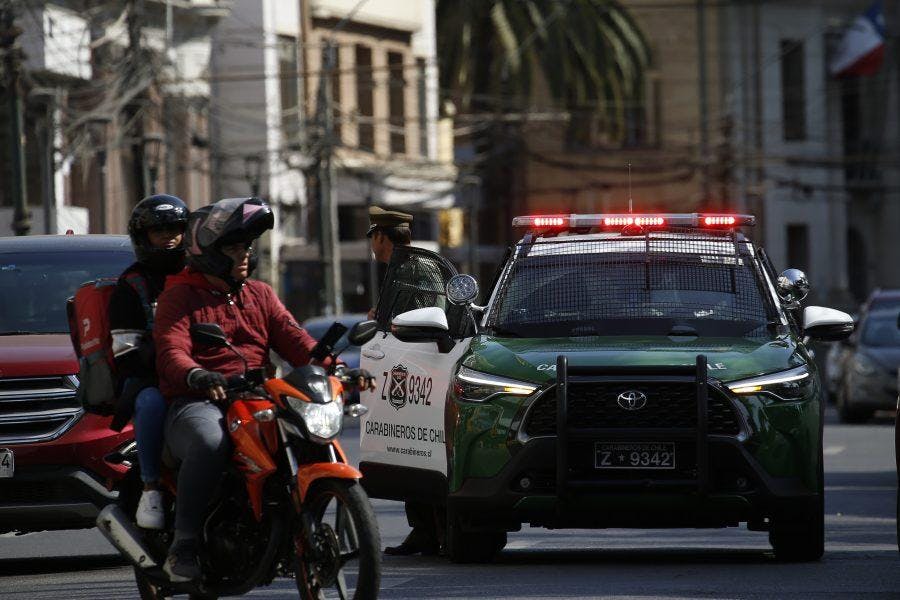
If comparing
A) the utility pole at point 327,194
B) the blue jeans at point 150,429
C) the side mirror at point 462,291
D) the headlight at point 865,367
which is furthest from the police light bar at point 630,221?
the utility pole at point 327,194

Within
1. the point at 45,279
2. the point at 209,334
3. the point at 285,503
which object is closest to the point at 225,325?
the point at 209,334

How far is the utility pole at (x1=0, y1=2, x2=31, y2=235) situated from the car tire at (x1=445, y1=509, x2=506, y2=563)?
15560 mm

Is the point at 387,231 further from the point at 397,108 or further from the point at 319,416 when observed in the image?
the point at 397,108

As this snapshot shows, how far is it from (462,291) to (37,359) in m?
2.25

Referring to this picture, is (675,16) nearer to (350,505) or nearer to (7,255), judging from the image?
(7,255)

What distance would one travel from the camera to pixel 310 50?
52.9 metres

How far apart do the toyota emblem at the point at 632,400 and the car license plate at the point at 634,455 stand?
178 mm

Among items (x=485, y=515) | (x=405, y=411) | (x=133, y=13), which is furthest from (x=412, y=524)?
(x=133, y=13)

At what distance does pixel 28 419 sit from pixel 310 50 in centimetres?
4079

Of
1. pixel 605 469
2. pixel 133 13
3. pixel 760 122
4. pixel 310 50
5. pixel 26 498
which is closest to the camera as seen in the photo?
pixel 605 469

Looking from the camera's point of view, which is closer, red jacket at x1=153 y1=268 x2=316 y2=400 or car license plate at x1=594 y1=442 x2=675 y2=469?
red jacket at x1=153 y1=268 x2=316 y2=400

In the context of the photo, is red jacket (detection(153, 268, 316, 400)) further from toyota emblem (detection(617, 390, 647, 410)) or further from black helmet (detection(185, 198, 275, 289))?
toyota emblem (detection(617, 390, 647, 410))

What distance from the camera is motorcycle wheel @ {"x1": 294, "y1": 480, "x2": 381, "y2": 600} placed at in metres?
8.62

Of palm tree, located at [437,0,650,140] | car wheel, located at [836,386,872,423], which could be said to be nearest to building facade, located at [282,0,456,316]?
palm tree, located at [437,0,650,140]
